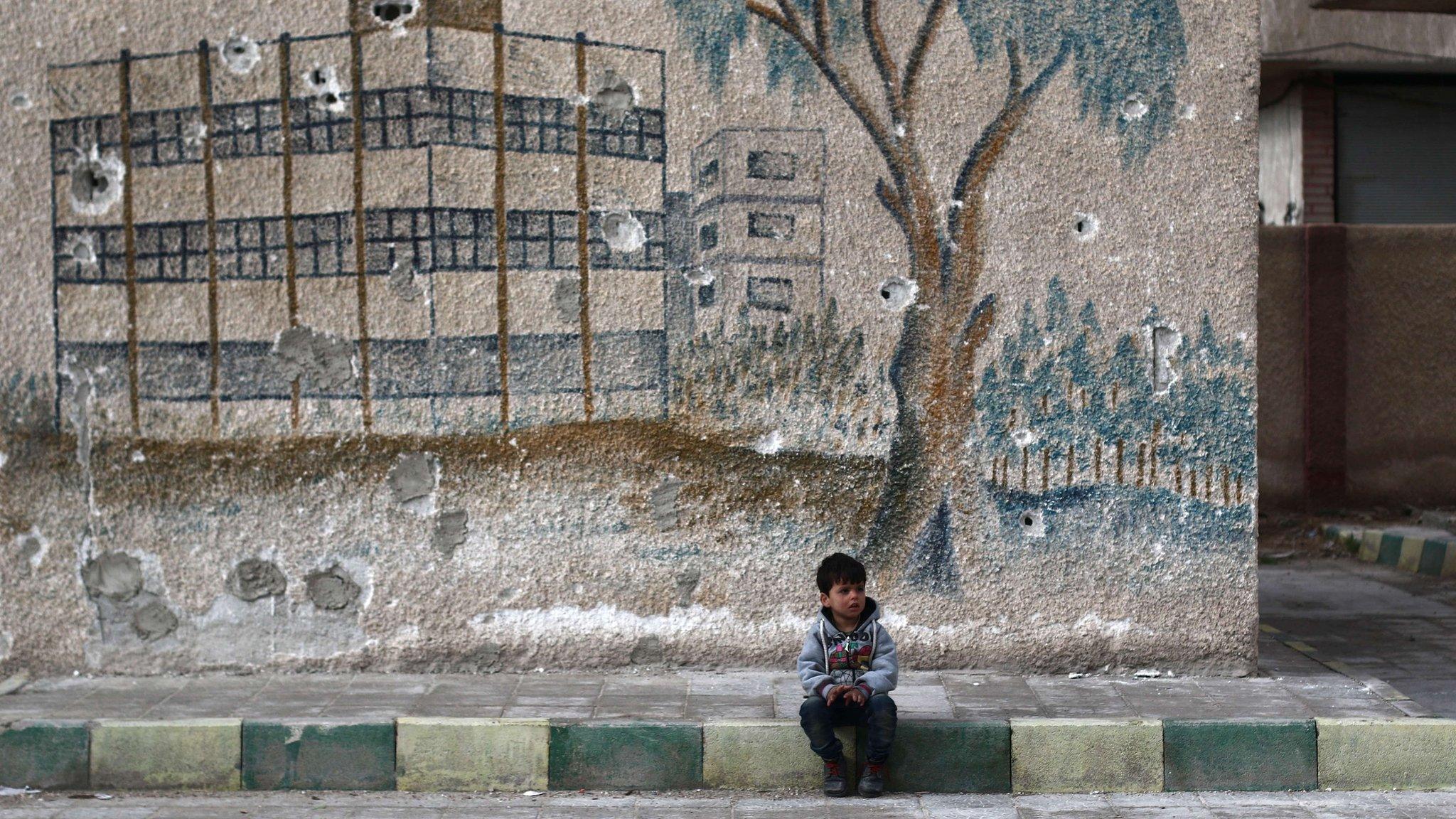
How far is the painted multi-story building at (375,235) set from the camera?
17.6 feet

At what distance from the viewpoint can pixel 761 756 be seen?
15.4 feet

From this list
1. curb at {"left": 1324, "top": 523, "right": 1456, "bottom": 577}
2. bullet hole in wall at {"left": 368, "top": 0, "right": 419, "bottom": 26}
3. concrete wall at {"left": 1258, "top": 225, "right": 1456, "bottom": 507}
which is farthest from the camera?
concrete wall at {"left": 1258, "top": 225, "right": 1456, "bottom": 507}

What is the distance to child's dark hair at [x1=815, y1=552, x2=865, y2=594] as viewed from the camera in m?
4.67

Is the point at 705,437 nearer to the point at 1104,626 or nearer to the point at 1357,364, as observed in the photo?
the point at 1104,626

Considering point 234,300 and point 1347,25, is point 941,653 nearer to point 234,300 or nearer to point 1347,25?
point 234,300

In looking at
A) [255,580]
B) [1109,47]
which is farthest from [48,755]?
[1109,47]

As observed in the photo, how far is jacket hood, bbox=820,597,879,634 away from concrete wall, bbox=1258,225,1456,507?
6243 millimetres

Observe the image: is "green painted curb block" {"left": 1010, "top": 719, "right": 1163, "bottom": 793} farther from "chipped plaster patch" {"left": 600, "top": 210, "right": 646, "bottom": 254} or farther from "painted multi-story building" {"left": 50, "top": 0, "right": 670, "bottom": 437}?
"chipped plaster patch" {"left": 600, "top": 210, "right": 646, "bottom": 254}

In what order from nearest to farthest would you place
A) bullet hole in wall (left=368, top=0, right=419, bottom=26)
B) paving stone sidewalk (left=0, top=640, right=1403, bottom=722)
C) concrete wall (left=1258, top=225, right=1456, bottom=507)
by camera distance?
paving stone sidewalk (left=0, top=640, right=1403, bottom=722), bullet hole in wall (left=368, top=0, right=419, bottom=26), concrete wall (left=1258, top=225, right=1456, bottom=507)

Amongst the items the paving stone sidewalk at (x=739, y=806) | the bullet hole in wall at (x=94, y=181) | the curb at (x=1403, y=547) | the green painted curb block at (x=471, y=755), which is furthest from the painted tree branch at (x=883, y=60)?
the curb at (x=1403, y=547)

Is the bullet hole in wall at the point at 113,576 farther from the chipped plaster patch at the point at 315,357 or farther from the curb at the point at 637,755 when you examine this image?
the chipped plaster patch at the point at 315,357

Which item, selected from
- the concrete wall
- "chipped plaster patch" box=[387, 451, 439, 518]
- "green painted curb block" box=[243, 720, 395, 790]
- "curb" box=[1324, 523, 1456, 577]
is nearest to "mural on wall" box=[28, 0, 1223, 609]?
"chipped plaster patch" box=[387, 451, 439, 518]

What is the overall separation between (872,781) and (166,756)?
2.25 metres

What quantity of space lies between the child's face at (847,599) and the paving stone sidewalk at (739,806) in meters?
0.58
